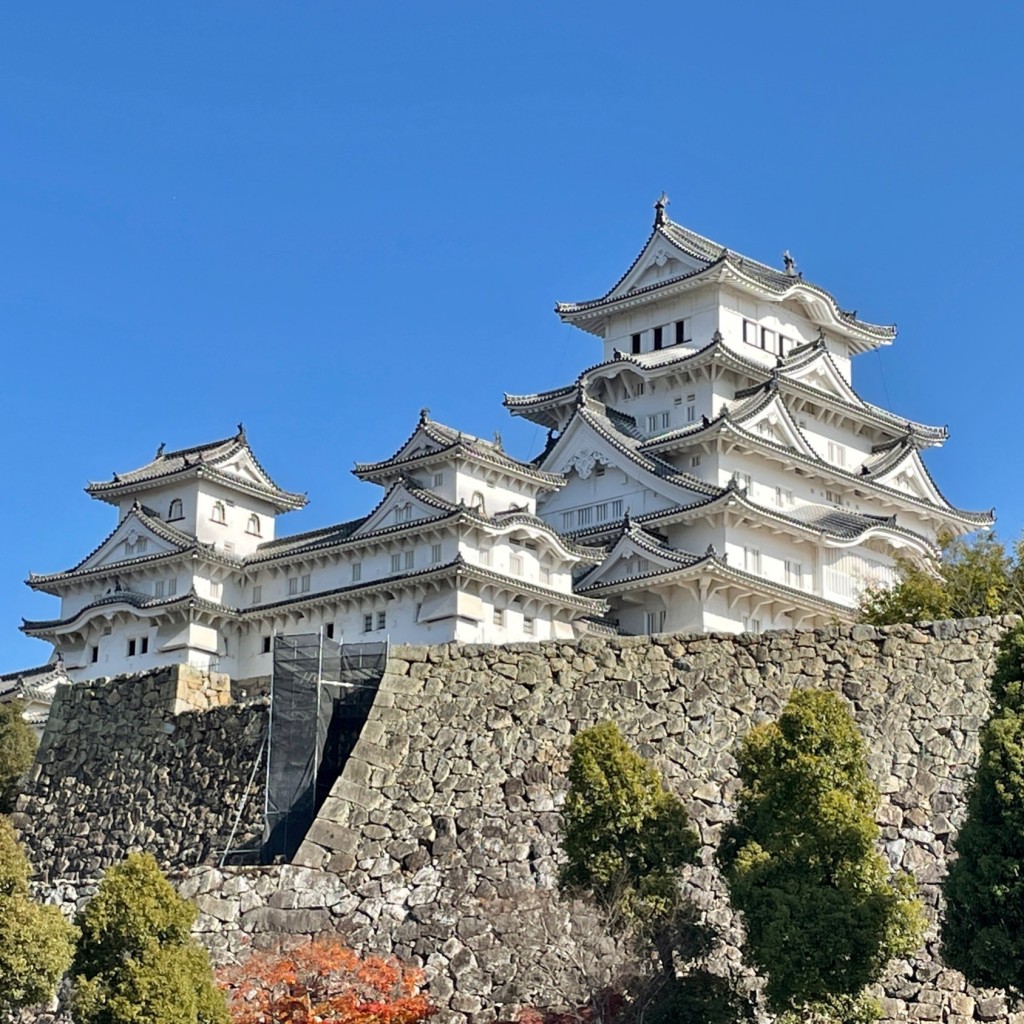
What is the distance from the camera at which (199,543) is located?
5325 cm

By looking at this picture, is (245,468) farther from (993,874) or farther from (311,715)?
(993,874)

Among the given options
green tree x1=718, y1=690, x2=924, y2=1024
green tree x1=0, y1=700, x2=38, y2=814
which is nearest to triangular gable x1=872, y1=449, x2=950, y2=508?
green tree x1=0, y1=700, x2=38, y2=814

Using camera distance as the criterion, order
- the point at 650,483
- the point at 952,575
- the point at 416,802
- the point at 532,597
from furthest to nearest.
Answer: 1. the point at 650,483
2. the point at 532,597
3. the point at 952,575
4. the point at 416,802

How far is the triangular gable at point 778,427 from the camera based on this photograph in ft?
174

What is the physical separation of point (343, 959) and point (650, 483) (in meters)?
29.2

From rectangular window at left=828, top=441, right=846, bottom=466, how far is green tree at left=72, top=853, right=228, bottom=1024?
116 feet

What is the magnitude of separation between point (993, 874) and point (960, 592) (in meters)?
17.6

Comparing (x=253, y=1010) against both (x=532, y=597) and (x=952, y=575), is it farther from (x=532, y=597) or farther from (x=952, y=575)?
(x=532, y=597)

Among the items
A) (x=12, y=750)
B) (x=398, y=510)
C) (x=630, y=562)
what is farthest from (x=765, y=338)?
(x=12, y=750)

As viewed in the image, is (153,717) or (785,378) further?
(785,378)

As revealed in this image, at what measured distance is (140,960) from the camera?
2286 centimetres

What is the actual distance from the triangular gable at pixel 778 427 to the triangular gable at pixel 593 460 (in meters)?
2.84

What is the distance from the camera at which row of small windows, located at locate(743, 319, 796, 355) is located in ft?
186

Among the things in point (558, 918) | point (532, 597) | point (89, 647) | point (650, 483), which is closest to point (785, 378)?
point (650, 483)
